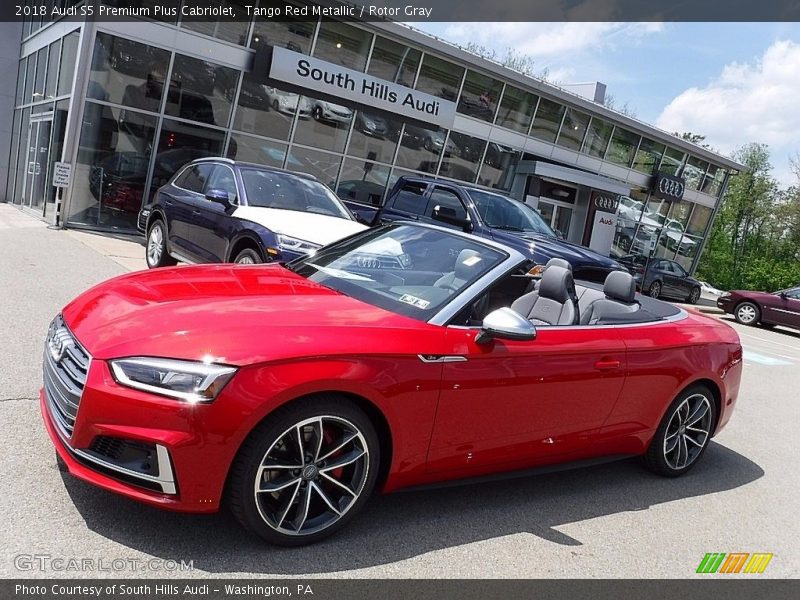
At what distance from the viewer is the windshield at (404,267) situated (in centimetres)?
369

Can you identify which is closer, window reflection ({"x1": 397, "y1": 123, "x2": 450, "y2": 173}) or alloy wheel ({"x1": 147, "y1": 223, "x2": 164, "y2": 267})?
alloy wheel ({"x1": 147, "y1": 223, "x2": 164, "y2": 267})

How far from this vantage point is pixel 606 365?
405cm

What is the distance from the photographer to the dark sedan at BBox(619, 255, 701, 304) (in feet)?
74.9

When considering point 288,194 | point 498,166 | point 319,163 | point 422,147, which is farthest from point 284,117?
point 288,194

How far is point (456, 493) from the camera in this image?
13.4ft

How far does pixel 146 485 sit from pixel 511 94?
21.8 m

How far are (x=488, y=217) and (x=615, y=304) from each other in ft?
19.7

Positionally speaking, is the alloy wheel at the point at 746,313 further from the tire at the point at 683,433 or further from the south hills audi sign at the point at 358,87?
the tire at the point at 683,433

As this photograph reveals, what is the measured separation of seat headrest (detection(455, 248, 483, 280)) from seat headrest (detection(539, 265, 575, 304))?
A: 53 cm

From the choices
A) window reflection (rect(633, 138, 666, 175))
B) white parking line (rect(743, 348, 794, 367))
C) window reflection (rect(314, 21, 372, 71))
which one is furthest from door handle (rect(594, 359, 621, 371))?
window reflection (rect(633, 138, 666, 175))

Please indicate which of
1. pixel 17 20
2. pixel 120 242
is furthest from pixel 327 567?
pixel 17 20

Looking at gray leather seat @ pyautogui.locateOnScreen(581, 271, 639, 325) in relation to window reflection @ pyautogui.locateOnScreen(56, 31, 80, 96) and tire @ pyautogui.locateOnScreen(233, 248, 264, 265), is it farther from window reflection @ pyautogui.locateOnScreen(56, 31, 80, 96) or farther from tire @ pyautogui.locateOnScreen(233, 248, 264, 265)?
window reflection @ pyautogui.locateOnScreen(56, 31, 80, 96)

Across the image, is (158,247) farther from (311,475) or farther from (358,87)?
(358,87)

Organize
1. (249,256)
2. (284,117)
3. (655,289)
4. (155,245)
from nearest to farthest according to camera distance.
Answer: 1. (249,256)
2. (155,245)
3. (284,117)
4. (655,289)
